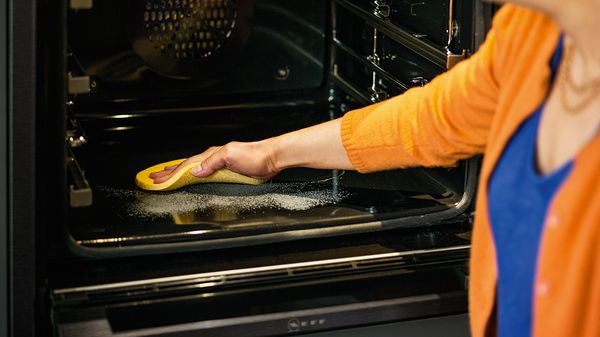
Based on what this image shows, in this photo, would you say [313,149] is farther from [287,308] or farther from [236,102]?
[236,102]

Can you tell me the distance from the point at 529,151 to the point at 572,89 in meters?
0.08

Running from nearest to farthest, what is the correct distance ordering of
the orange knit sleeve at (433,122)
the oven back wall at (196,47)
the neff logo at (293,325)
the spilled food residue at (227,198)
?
the orange knit sleeve at (433,122) < the neff logo at (293,325) < the spilled food residue at (227,198) < the oven back wall at (196,47)

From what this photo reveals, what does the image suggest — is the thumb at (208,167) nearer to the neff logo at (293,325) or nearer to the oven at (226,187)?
the oven at (226,187)

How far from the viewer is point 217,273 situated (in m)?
1.59

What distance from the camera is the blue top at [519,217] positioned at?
1.26 meters

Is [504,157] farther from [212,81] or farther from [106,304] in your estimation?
[212,81]

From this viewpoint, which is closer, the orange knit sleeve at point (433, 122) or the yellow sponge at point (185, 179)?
the orange knit sleeve at point (433, 122)

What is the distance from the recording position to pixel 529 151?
1.28m

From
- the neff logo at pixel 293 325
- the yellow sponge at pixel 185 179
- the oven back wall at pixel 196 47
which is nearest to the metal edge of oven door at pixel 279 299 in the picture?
the neff logo at pixel 293 325

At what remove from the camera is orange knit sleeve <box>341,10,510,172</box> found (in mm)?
1439

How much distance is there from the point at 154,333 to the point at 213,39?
76cm

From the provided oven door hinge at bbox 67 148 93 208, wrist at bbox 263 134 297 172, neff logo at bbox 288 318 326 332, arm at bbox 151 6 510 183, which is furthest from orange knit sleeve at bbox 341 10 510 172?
oven door hinge at bbox 67 148 93 208

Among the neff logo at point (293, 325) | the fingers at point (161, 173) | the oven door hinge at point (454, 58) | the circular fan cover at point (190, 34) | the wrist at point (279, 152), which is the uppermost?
the oven door hinge at point (454, 58)

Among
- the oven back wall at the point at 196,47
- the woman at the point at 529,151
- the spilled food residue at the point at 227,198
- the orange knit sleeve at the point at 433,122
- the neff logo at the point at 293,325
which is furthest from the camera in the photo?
the oven back wall at the point at 196,47
